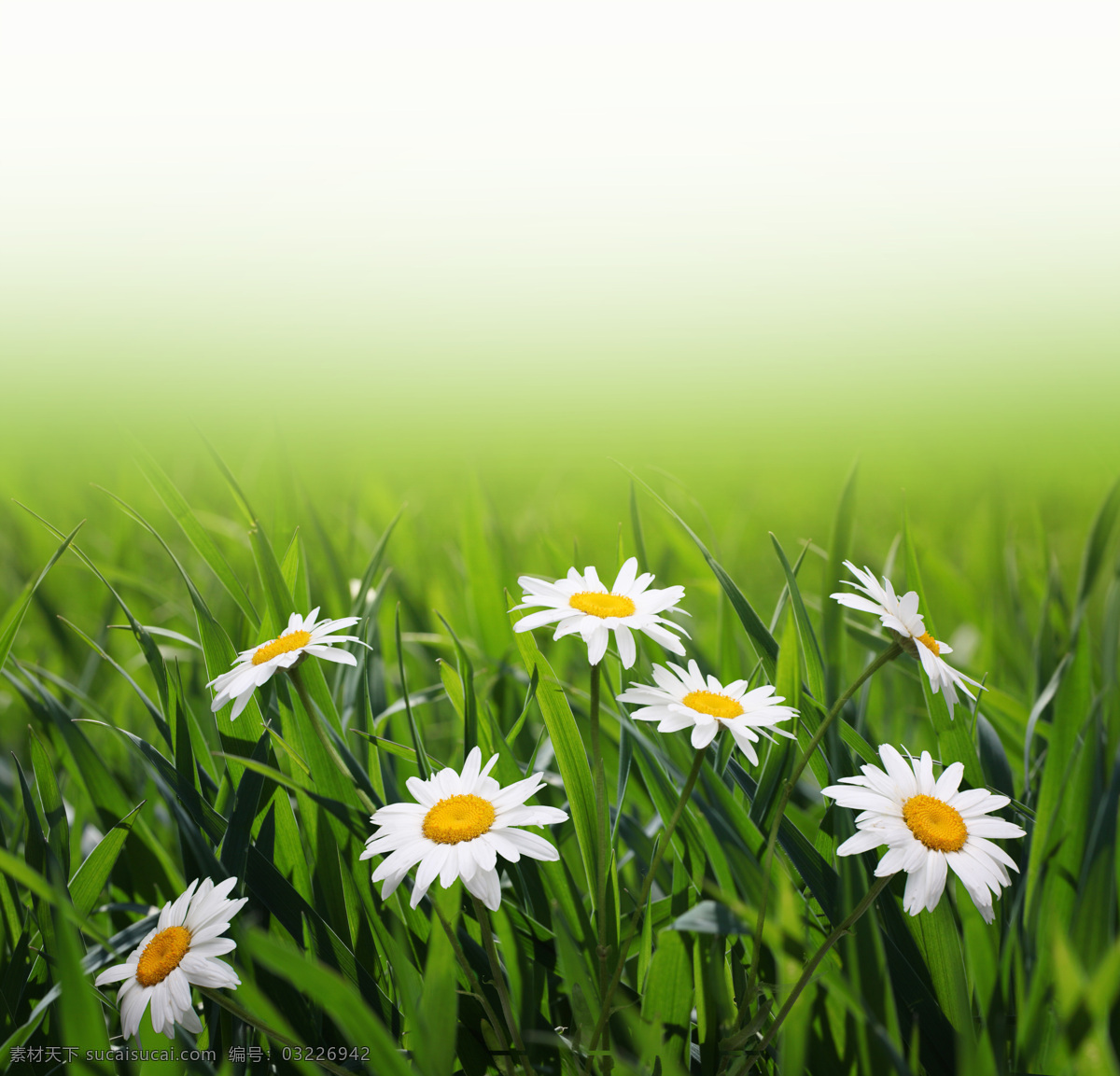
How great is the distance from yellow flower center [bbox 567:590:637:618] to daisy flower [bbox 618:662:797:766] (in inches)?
1.9

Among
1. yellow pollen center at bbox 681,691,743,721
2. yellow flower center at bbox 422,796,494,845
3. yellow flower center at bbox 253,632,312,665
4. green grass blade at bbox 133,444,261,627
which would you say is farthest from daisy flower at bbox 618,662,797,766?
green grass blade at bbox 133,444,261,627

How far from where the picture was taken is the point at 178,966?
0.46m

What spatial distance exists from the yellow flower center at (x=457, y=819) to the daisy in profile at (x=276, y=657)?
11cm

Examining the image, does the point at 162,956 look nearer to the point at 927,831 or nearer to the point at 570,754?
the point at 570,754

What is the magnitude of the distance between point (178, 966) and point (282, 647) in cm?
20

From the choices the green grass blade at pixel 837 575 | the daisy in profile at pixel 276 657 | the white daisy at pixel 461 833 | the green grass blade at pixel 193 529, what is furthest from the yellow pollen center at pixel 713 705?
the green grass blade at pixel 193 529

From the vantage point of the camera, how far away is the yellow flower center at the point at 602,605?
50 cm

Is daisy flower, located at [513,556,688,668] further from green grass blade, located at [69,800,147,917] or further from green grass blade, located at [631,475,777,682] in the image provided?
green grass blade, located at [69,800,147,917]

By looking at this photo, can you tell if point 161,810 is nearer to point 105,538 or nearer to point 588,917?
point 588,917

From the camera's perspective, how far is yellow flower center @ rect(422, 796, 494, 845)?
444mm

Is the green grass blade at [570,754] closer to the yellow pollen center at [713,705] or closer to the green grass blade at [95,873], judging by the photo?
the yellow pollen center at [713,705]

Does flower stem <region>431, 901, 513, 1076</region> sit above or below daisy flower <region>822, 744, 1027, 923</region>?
below

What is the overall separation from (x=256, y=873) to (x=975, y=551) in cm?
170

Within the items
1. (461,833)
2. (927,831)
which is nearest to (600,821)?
(461,833)
